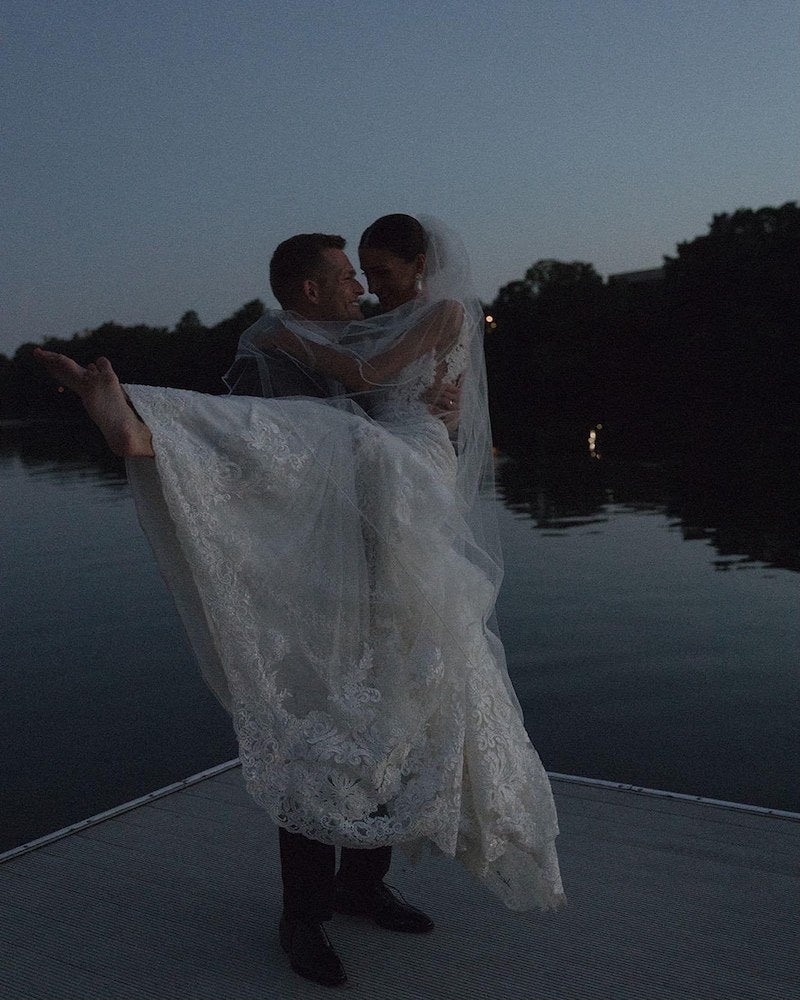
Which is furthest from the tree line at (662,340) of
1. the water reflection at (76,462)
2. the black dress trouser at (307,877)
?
the black dress trouser at (307,877)

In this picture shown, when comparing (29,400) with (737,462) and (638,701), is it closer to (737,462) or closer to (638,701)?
(737,462)

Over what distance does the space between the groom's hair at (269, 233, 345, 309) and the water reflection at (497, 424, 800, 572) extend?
852 centimetres

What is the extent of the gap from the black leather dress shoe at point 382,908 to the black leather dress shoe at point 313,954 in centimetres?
21

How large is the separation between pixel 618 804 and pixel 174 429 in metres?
2.35

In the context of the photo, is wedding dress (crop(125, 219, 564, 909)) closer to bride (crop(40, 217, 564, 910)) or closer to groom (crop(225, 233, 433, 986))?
bride (crop(40, 217, 564, 910))

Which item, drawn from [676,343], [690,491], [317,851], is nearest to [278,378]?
[317,851]

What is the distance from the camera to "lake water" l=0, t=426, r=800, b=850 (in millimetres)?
5957

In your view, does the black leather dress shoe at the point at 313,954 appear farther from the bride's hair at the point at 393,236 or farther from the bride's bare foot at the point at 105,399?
the bride's hair at the point at 393,236

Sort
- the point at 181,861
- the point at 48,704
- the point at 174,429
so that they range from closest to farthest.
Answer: the point at 174,429
the point at 181,861
the point at 48,704

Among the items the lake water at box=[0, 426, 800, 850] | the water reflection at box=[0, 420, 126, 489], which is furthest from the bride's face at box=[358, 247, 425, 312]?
the water reflection at box=[0, 420, 126, 489]

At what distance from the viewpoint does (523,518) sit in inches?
619

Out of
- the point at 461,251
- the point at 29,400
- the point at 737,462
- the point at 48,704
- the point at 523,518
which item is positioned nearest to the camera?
the point at 461,251

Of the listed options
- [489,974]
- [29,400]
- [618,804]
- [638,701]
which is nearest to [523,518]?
[638,701]

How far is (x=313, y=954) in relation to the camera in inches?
110
